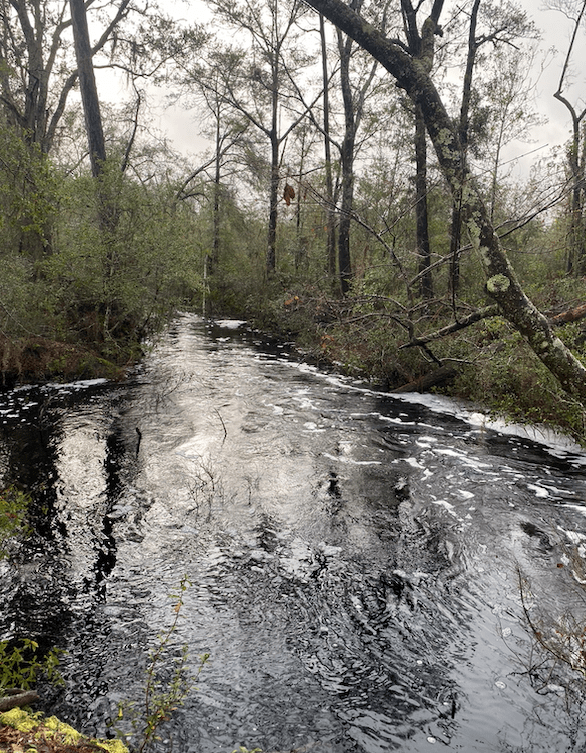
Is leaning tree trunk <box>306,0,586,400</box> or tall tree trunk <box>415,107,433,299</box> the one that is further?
tall tree trunk <box>415,107,433,299</box>

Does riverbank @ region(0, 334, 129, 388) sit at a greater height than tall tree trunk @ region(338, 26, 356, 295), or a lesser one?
lesser

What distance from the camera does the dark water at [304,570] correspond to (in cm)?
332

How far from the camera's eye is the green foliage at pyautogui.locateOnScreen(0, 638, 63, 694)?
303cm

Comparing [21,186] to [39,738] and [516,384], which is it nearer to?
[516,384]

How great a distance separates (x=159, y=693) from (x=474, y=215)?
444 cm

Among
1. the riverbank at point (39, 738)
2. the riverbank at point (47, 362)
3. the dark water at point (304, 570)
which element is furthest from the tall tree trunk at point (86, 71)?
the riverbank at point (39, 738)

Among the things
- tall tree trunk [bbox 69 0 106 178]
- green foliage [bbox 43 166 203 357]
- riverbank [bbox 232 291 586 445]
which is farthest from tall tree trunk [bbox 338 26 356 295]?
tall tree trunk [bbox 69 0 106 178]

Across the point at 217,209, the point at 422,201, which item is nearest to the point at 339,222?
the point at 422,201

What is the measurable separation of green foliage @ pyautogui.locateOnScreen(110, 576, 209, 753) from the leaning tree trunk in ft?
11.2

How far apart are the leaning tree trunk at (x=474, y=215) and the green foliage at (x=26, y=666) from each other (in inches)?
169

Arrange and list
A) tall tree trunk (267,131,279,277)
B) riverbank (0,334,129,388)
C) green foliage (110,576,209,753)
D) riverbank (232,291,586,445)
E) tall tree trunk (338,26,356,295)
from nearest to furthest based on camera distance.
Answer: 1. green foliage (110,576,209,753)
2. riverbank (232,291,586,445)
3. riverbank (0,334,129,388)
4. tall tree trunk (338,26,356,295)
5. tall tree trunk (267,131,279,277)

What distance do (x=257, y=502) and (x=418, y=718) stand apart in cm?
341

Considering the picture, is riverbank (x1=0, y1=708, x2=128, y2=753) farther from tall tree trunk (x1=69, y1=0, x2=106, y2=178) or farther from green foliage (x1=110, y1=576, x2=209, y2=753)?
tall tree trunk (x1=69, y1=0, x2=106, y2=178)

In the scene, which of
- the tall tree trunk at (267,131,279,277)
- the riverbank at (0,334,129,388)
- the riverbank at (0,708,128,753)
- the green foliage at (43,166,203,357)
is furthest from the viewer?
the tall tree trunk at (267,131,279,277)
